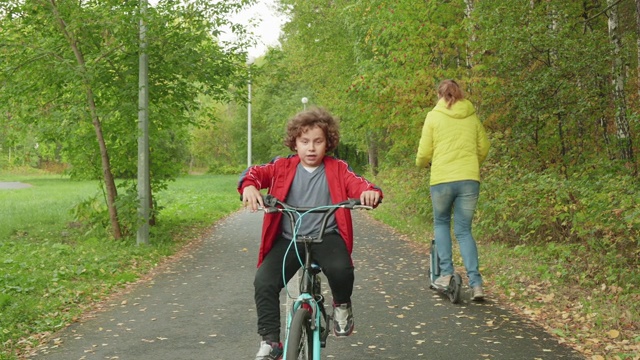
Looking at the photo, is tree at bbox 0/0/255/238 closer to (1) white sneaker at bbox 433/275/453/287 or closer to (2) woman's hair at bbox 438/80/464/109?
(2) woman's hair at bbox 438/80/464/109

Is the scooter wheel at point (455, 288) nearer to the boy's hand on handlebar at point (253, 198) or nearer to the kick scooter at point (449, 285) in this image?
the kick scooter at point (449, 285)

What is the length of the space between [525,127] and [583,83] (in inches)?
42.9

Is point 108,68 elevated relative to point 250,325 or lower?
elevated

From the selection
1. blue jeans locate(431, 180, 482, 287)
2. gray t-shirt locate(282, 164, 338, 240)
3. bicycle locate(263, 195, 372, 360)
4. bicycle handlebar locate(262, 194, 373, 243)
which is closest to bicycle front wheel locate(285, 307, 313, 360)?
bicycle locate(263, 195, 372, 360)

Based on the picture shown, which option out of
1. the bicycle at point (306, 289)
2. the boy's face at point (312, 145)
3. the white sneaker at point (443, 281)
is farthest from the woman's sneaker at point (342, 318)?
the white sneaker at point (443, 281)

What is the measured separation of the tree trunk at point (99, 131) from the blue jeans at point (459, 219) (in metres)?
6.88

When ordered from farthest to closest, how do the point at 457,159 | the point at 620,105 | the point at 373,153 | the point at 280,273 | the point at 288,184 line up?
1. the point at 373,153
2. the point at 620,105
3. the point at 457,159
4. the point at 288,184
5. the point at 280,273

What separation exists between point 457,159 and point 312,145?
2.82 meters

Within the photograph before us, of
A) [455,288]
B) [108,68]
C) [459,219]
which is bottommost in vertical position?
[455,288]

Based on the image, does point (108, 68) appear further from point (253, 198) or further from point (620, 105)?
point (253, 198)

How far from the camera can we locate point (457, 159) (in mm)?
6922

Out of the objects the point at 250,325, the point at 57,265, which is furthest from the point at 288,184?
the point at 57,265

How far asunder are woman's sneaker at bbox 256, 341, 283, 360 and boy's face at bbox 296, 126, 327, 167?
3.79 ft

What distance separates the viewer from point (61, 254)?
11438 mm
